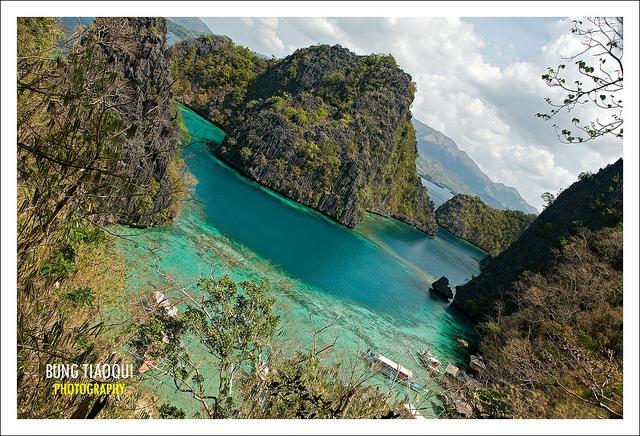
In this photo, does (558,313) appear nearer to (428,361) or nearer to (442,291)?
(428,361)

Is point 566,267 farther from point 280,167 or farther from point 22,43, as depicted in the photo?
point 280,167

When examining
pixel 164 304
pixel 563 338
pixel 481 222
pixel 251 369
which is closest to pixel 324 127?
pixel 563 338

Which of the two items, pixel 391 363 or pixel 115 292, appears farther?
pixel 391 363

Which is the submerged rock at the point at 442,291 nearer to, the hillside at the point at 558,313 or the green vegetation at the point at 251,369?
the hillside at the point at 558,313

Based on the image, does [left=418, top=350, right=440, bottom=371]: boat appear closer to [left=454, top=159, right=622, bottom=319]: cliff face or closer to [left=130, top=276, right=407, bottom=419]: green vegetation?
[left=130, top=276, right=407, bottom=419]: green vegetation

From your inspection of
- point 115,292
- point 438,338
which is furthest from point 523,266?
point 115,292

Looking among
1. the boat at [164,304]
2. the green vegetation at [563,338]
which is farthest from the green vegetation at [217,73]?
the boat at [164,304]
